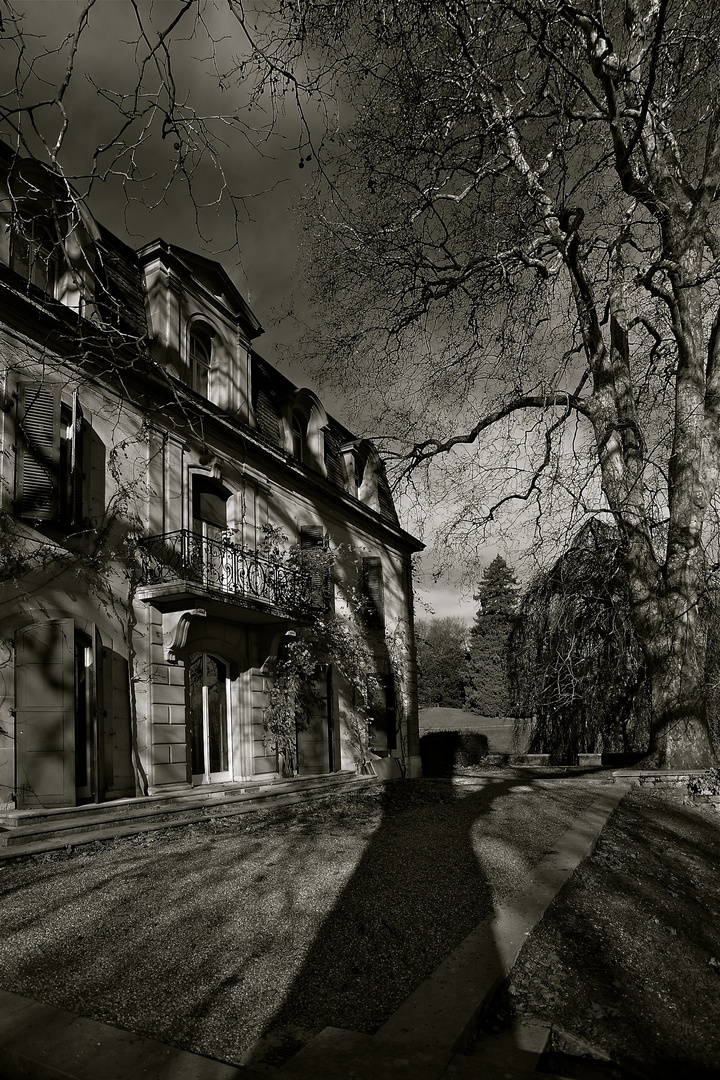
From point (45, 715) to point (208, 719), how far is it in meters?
4.24

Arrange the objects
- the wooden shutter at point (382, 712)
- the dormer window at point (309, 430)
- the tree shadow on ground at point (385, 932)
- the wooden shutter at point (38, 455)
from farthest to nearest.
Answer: the wooden shutter at point (382, 712) < the dormer window at point (309, 430) < the wooden shutter at point (38, 455) < the tree shadow on ground at point (385, 932)

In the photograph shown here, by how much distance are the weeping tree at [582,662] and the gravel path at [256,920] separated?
910 cm

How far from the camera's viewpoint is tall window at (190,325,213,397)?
14.3 meters

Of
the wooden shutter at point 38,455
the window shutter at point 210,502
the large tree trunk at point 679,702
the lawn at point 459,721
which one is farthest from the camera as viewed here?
the lawn at point 459,721

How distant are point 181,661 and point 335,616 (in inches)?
259

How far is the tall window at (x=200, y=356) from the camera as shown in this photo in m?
14.3

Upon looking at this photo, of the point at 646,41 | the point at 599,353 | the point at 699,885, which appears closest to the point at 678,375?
the point at 599,353

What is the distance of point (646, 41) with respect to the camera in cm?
968

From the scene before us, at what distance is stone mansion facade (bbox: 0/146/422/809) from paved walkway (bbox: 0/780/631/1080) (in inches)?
127

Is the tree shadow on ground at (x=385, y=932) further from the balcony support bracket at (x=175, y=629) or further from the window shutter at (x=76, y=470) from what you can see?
the window shutter at (x=76, y=470)

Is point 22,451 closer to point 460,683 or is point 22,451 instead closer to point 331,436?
point 331,436

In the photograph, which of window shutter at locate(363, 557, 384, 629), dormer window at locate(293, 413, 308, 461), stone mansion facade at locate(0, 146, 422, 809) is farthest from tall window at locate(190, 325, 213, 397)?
window shutter at locate(363, 557, 384, 629)

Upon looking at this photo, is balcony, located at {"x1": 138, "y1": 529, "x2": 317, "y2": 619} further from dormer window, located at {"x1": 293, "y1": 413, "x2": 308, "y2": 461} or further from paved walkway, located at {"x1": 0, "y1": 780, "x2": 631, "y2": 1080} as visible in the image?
paved walkway, located at {"x1": 0, "y1": 780, "x2": 631, "y2": 1080}

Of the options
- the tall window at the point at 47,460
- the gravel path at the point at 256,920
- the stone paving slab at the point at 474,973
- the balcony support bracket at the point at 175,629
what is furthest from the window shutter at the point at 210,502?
the stone paving slab at the point at 474,973
